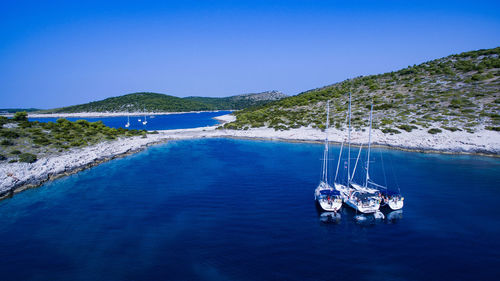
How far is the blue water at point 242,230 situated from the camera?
18.1 m

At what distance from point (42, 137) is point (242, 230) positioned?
165 feet

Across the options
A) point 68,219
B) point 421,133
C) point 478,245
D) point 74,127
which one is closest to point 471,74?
point 421,133

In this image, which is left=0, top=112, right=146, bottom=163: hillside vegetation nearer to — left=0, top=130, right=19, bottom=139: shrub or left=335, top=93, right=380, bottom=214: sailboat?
left=0, top=130, right=19, bottom=139: shrub

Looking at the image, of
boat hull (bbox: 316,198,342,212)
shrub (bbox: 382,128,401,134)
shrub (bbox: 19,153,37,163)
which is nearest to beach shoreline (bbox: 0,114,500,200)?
shrub (bbox: 19,153,37,163)

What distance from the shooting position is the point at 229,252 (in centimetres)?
2003

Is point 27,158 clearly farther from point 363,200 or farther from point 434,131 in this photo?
point 434,131

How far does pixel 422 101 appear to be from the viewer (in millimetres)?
78188

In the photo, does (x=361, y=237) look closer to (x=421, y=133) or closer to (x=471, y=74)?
(x=421, y=133)

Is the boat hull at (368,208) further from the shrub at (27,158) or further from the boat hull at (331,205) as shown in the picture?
the shrub at (27,158)

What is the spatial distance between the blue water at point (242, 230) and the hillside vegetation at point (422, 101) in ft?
84.7

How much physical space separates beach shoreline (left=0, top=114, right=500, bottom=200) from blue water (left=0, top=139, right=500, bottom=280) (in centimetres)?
280

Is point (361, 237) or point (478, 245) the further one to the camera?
point (361, 237)

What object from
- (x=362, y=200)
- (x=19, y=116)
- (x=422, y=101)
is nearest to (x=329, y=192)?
(x=362, y=200)

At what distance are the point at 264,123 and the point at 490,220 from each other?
70796 millimetres
